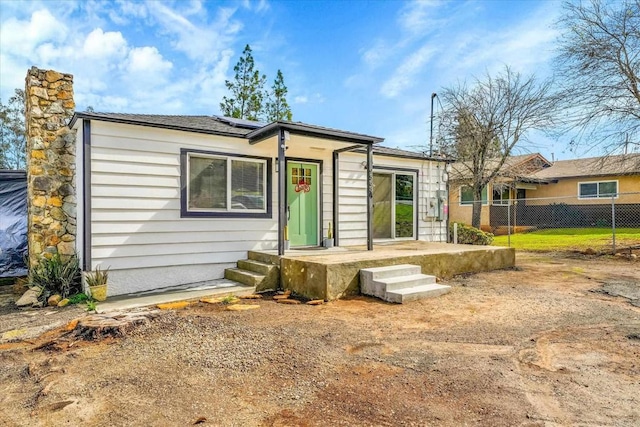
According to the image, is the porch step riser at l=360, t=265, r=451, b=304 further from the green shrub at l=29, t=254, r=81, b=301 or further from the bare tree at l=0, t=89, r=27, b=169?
the bare tree at l=0, t=89, r=27, b=169

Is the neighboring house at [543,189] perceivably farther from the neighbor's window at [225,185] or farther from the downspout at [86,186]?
the downspout at [86,186]

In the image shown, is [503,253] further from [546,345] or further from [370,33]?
[370,33]

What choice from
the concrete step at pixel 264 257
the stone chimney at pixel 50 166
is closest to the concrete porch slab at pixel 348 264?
the concrete step at pixel 264 257

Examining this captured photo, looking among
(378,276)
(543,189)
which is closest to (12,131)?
(378,276)

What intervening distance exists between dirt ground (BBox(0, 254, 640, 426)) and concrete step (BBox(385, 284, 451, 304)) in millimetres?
270

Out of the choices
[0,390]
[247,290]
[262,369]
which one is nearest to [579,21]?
[247,290]

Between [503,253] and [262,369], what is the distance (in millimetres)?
6780

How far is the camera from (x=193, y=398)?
8.46ft

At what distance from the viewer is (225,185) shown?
7.03m

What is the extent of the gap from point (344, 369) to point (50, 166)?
639 centimetres

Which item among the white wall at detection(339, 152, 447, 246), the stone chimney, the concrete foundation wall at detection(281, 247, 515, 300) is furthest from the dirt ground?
the white wall at detection(339, 152, 447, 246)

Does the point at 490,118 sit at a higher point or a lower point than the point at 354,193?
higher

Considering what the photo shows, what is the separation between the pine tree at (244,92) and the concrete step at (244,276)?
15.8m

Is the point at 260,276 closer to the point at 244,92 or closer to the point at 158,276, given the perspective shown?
the point at 158,276
